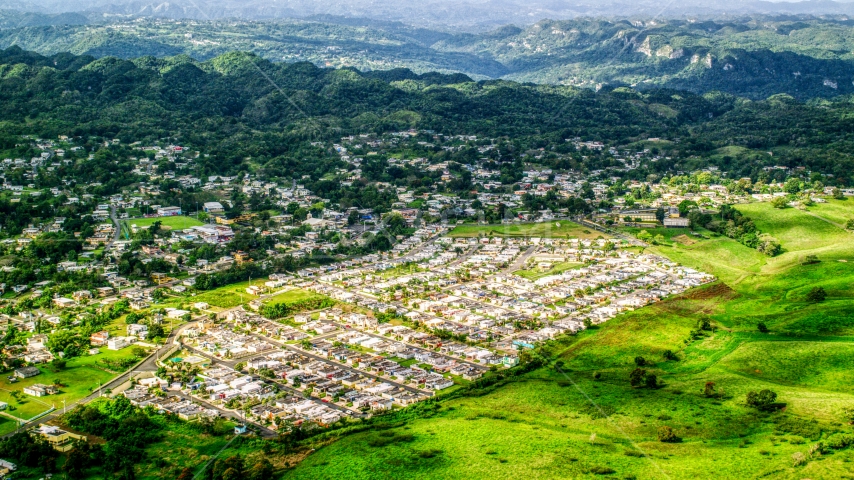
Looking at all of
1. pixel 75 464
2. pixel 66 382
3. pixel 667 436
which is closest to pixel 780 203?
pixel 667 436

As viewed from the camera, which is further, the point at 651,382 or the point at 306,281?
the point at 306,281

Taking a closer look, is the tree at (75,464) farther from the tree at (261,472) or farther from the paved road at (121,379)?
the tree at (261,472)

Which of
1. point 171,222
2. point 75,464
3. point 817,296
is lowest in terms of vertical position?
point 171,222

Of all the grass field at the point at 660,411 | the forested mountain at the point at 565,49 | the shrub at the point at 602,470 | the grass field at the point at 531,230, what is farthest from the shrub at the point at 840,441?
the forested mountain at the point at 565,49

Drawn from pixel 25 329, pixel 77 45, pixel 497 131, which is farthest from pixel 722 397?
pixel 77 45

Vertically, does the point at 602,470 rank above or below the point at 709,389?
above

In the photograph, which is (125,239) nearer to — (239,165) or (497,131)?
(239,165)

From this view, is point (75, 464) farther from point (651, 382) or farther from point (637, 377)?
point (651, 382)
